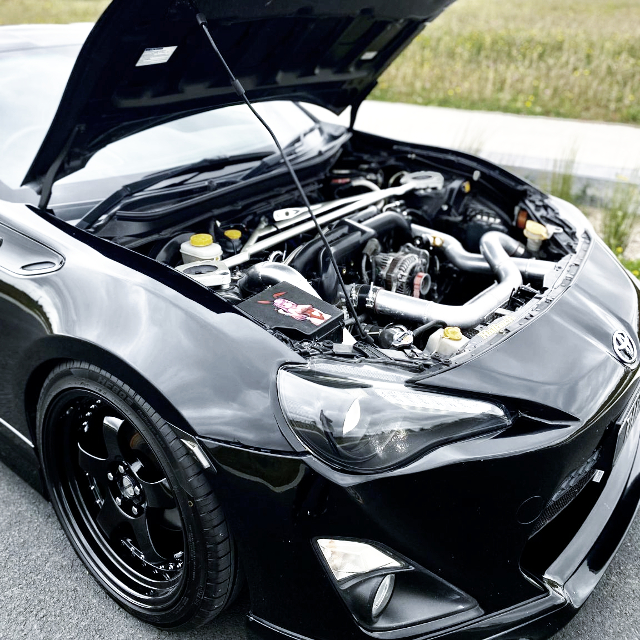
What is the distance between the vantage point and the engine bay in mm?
1935

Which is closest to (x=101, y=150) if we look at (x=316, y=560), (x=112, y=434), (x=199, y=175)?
(x=199, y=175)

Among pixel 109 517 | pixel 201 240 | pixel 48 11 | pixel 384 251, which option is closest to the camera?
pixel 109 517

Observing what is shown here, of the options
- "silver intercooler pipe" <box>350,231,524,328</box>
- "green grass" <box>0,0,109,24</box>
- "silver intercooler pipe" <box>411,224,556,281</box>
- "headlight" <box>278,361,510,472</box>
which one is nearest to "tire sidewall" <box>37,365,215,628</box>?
"headlight" <box>278,361,510,472</box>

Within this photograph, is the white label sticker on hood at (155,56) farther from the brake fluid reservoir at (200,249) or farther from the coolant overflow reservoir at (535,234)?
the coolant overflow reservoir at (535,234)

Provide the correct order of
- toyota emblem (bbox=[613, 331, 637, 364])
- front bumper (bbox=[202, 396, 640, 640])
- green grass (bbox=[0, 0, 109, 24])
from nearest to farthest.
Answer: front bumper (bbox=[202, 396, 640, 640]) < toyota emblem (bbox=[613, 331, 637, 364]) < green grass (bbox=[0, 0, 109, 24])

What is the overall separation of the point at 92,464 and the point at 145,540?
273 millimetres

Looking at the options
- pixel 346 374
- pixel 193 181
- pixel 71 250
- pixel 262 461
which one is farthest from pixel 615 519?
pixel 193 181

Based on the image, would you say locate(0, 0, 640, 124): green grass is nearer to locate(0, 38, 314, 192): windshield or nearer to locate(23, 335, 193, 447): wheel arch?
locate(0, 38, 314, 192): windshield

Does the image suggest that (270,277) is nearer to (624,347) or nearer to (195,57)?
(195,57)

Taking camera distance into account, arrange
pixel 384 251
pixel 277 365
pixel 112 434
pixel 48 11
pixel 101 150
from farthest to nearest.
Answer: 1. pixel 48 11
2. pixel 384 251
3. pixel 101 150
4. pixel 112 434
5. pixel 277 365

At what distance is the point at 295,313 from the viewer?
6.06 feet

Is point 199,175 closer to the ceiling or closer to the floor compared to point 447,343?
closer to the ceiling

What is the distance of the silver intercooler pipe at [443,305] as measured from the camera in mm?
2131

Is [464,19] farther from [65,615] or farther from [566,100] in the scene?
[65,615]
